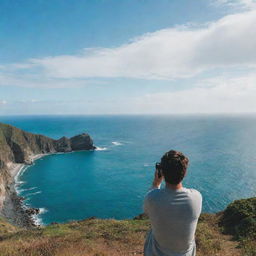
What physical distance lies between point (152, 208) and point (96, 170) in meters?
91.1

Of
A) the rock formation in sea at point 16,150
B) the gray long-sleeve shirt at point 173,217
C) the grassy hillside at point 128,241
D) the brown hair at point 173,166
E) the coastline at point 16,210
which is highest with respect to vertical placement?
the brown hair at point 173,166

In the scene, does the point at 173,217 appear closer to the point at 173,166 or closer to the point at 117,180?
the point at 173,166

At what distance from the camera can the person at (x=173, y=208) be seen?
3.46m

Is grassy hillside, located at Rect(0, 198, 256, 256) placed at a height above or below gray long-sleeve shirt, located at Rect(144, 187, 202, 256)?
below

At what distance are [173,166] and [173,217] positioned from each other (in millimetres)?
728

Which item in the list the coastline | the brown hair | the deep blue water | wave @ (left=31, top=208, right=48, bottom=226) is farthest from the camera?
the deep blue water

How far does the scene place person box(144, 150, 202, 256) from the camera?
346 cm

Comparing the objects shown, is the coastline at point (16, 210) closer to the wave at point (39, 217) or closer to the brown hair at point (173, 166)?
the wave at point (39, 217)

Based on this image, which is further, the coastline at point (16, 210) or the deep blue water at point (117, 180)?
the deep blue water at point (117, 180)

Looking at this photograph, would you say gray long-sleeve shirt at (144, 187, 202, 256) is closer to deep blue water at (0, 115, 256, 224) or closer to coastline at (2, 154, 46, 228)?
deep blue water at (0, 115, 256, 224)

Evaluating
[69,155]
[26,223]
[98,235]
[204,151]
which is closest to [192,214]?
[98,235]

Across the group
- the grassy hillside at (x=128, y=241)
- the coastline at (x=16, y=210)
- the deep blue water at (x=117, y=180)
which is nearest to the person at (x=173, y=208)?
the grassy hillside at (x=128, y=241)

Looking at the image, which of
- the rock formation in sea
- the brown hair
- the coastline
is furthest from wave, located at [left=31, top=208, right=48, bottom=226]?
the brown hair

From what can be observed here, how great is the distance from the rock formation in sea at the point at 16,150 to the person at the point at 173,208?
56009 mm
